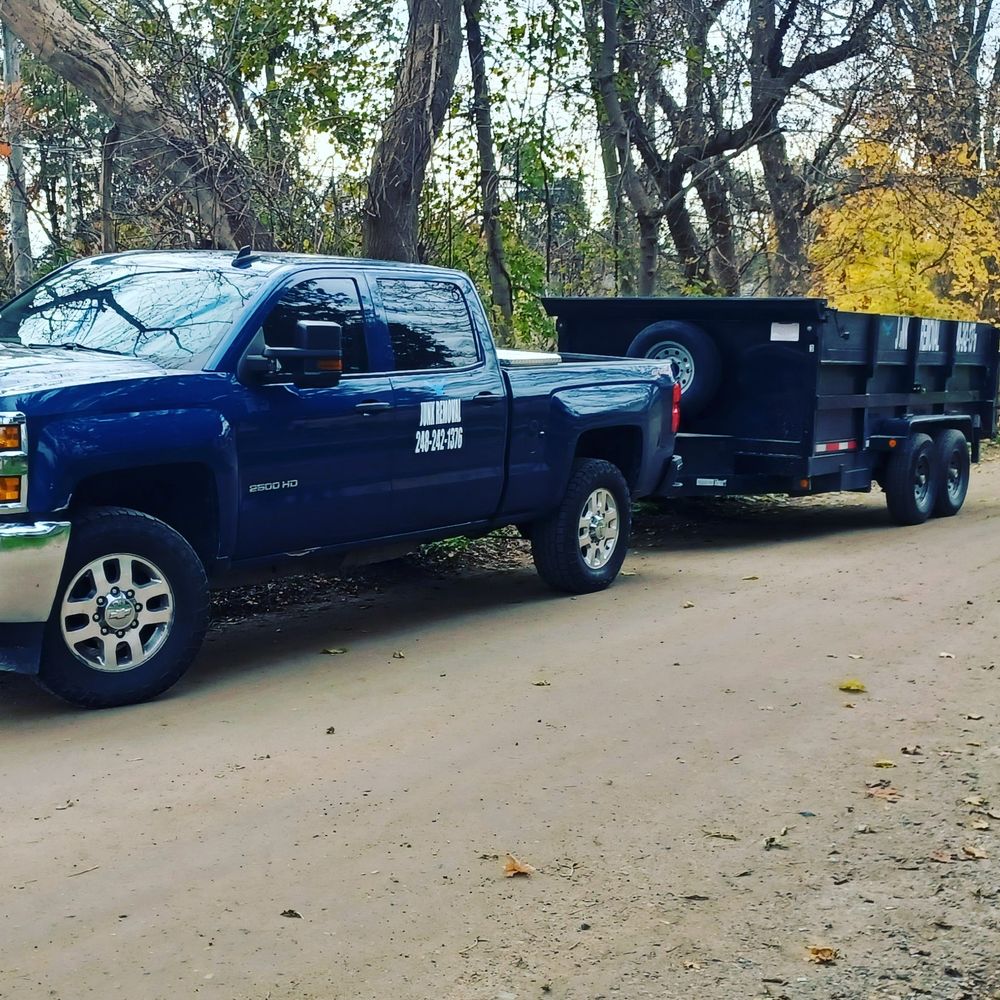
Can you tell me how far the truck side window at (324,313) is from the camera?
7602 millimetres

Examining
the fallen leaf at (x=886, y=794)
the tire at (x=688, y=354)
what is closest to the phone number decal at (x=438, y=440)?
the fallen leaf at (x=886, y=794)

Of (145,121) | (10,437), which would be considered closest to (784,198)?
(145,121)

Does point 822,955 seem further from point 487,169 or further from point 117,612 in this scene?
point 487,169

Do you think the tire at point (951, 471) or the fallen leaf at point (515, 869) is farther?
the tire at point (951, 471)

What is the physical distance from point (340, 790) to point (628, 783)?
1.08m

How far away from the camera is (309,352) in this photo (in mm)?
7289

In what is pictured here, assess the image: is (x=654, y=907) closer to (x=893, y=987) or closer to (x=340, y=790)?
(x=893, y=987)

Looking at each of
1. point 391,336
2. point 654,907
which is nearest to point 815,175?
point 391,336

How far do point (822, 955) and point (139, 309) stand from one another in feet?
16.2

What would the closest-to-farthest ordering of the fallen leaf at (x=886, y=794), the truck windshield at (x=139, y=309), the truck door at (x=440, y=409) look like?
the fallen leaf at (x=886, y=794) → the truck windshield at (x=139, y=309) → the truck door at (x=440, y=409)

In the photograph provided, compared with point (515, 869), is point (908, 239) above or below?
above

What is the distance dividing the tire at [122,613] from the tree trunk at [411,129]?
6354 millimetres

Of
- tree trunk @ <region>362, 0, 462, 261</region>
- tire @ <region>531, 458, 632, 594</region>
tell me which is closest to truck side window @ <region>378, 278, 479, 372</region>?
tire @ <region>531, 458, 632, 594</region>

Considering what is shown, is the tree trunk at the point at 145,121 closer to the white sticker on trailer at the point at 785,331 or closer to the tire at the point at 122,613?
the white sticker on trailer at the point at 785,331
